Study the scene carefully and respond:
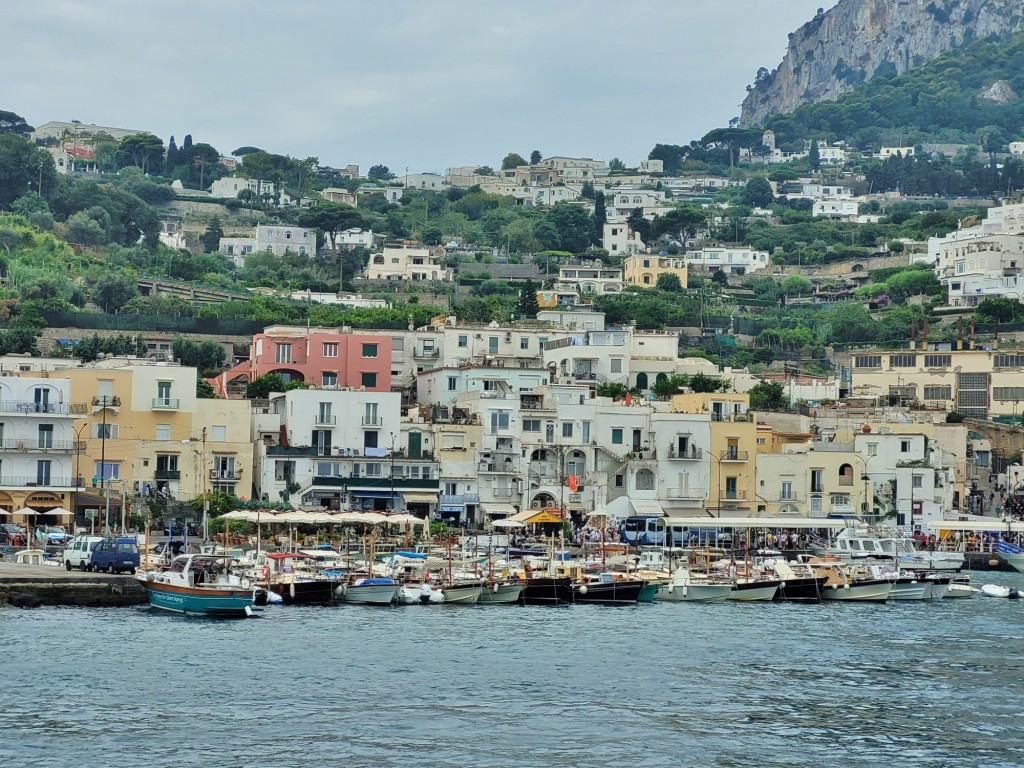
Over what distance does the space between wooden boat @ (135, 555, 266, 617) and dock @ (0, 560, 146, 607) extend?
0.83 meters

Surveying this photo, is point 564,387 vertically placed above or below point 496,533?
above

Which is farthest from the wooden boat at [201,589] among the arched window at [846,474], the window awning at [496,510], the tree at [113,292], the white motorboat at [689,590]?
the tree at [113,292]

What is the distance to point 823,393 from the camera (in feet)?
358

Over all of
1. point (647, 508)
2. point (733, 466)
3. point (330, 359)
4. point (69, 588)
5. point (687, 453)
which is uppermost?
point (330, 359)

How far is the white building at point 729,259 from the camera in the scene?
614 feet

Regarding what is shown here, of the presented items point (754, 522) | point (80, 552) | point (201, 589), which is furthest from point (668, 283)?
point (201, 589)

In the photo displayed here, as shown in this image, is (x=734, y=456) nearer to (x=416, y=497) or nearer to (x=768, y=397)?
(x=416, y=497)

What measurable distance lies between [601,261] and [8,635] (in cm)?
12707

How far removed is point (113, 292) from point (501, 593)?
79.7 meters

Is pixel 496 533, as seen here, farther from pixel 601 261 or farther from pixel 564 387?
pixel 601 261

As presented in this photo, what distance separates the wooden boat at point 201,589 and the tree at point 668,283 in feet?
351

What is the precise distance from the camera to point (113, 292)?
137 m

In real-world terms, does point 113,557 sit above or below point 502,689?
above

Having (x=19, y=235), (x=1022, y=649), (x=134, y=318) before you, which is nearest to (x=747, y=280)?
(x=19, y=235)
